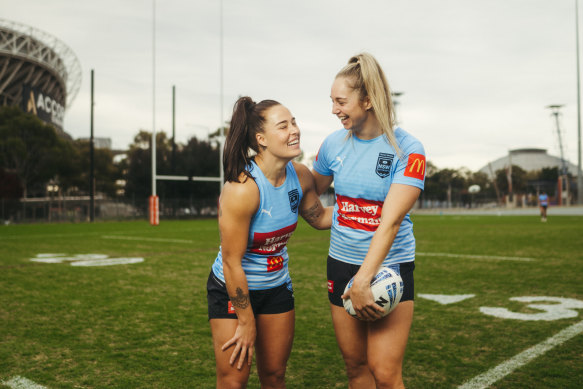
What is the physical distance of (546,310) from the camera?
229 inches

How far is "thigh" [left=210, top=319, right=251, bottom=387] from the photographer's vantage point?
7.95 ft

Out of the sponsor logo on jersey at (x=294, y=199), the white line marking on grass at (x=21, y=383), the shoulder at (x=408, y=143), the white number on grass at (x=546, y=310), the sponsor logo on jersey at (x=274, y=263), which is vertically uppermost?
the shoulder at (x=408, y=143)

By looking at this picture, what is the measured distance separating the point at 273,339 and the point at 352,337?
41cm

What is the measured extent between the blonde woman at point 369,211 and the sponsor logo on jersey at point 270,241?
276 mm

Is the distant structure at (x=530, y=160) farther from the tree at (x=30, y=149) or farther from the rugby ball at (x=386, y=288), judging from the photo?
the rugby ball at (x=386, y=288)

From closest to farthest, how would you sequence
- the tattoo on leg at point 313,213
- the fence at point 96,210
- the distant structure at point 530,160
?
the tattoo on leg at point 313,213 → the fence at point 96,210 → the distant structure at point 530,160

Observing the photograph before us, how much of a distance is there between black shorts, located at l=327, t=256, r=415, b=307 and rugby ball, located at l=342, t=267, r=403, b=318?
0.11 metres

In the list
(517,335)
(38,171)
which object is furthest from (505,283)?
(38,171)

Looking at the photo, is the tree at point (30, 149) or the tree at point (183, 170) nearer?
the tree at point (30, 149)

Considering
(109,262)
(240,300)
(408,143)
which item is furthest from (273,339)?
(109,262)

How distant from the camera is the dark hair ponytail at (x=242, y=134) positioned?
2.38 meters

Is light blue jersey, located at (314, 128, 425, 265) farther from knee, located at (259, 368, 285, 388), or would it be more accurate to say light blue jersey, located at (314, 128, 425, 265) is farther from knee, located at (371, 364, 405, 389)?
knee, located at (259, 368, 285, 388)

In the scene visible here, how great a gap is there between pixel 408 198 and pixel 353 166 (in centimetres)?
34

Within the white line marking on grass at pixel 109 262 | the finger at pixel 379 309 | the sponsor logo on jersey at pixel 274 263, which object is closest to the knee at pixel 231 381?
the sponsor logo on jersey at pixel 274 263
